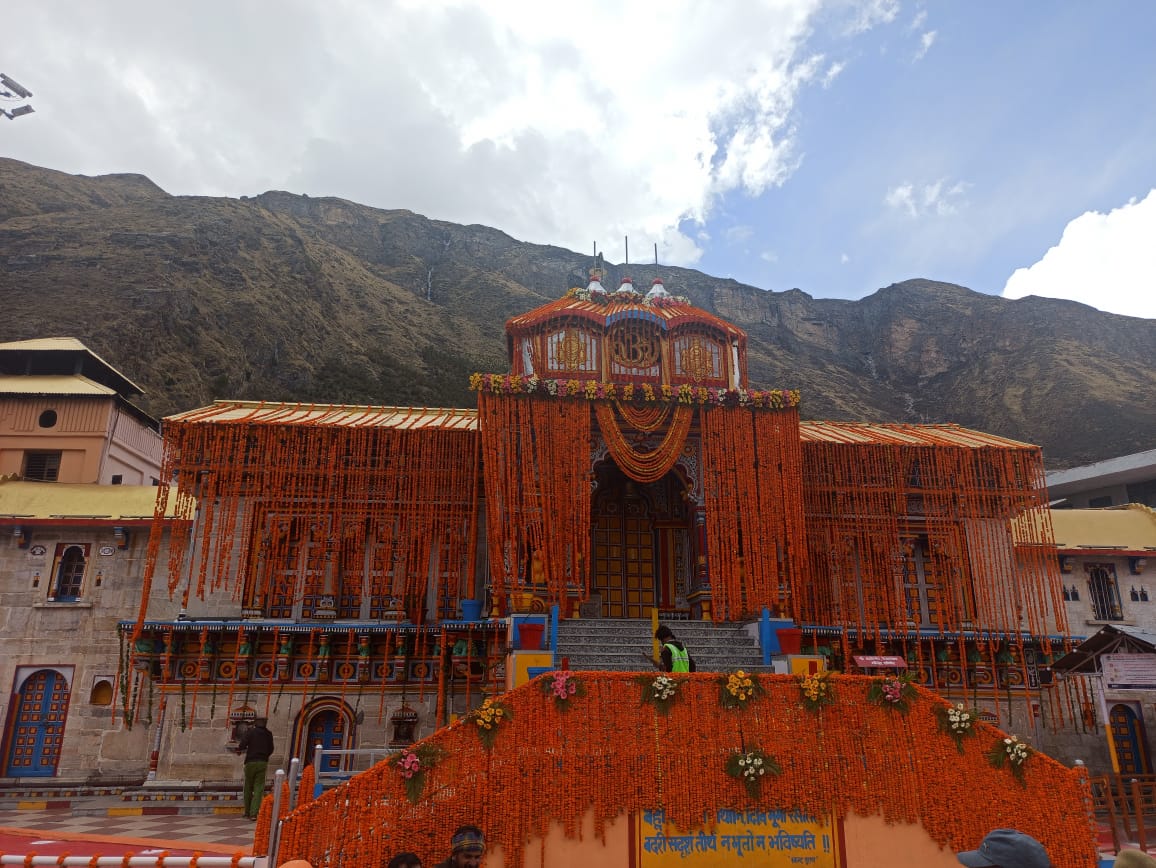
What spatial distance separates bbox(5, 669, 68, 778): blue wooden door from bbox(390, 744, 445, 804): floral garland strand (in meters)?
12.7

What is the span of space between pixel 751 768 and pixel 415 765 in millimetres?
3854

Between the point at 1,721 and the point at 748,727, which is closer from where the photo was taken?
the point at 748,727

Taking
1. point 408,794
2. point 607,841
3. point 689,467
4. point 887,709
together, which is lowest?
point 607,841

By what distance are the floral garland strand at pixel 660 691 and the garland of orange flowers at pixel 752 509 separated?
5559 mm

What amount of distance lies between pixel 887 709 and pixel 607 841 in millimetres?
3825

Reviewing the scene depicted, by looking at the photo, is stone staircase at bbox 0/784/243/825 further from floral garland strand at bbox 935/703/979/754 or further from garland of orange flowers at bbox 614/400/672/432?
floral garland strand at bbox 935/703/979/754

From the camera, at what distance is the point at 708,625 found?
1433 centimetres

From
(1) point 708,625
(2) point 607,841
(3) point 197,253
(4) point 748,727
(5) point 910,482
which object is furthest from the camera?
(3) point 197,253

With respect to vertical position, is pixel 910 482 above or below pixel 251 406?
below

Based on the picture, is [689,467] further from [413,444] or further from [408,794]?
[408,794]

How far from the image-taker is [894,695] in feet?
30.0

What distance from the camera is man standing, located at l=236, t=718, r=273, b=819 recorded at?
442 inches

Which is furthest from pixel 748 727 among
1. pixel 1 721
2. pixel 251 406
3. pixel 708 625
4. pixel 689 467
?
pixel 1 721

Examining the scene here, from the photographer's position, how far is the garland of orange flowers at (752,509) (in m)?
14.3
